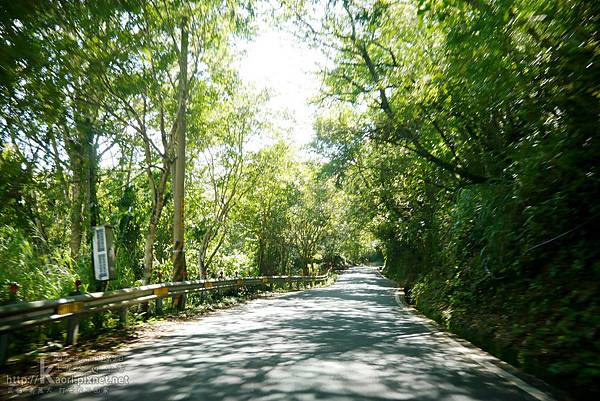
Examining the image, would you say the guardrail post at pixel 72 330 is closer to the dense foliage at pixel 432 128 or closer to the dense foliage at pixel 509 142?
the dense foliage at pixel 432 128

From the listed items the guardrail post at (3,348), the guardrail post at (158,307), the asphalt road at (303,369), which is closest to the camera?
the asphalt road at (303,369)

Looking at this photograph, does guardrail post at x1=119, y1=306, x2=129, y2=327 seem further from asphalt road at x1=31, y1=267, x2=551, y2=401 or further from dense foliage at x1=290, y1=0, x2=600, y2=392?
dense foliage at x1=290, y1=0, x2=600, y2=392

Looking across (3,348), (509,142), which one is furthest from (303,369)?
(509,142)

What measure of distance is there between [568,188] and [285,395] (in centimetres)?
572

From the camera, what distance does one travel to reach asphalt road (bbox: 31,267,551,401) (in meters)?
4.73

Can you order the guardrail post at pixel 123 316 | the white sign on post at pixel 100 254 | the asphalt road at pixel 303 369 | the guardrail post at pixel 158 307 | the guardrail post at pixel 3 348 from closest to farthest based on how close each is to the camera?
the asphalt road at pixel 303 369 → the guardrail post at pixel 3 348 → the white sign on post at pixel 100 254 → the guardrail post at pixel 123 316 → the guardrail post at pixel 158 307

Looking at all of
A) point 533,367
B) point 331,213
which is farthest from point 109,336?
point 331,213

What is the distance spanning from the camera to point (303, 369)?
18.7ft

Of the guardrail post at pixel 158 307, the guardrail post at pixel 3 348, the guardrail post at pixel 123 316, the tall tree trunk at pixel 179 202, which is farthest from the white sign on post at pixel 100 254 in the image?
the tall tree trunk at pixel 179 202

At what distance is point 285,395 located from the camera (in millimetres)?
4598

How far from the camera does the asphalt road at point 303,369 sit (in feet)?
15.5

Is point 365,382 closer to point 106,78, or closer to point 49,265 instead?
point 49,265

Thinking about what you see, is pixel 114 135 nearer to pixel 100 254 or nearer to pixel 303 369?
pixel 100 254

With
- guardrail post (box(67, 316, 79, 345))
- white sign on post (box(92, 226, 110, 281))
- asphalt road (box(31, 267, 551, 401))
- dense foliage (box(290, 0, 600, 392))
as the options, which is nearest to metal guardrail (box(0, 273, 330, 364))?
guardrail post (box(67, 316, 79, 345))
